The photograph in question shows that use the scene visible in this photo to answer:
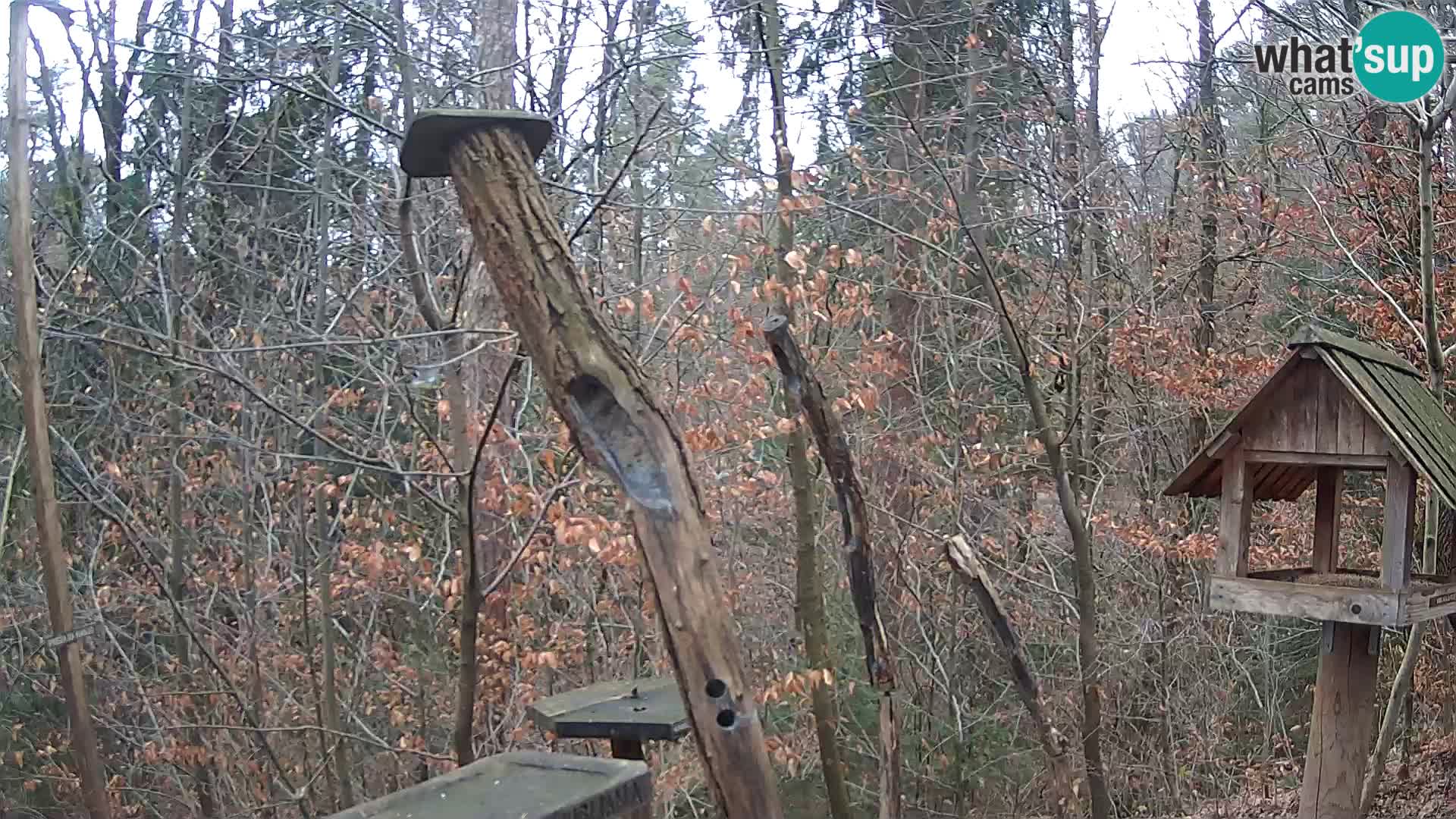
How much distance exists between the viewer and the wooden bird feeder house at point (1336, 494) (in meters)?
3.32

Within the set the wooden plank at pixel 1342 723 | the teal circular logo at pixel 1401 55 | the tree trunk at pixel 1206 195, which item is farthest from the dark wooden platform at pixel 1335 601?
the tree trunk at pixel 1206 195

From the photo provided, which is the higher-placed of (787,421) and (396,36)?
(396,36)

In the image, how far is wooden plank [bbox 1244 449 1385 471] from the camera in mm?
3377

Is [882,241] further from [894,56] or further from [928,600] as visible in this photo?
[928,600]

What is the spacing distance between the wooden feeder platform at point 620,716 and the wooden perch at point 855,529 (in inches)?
30.2

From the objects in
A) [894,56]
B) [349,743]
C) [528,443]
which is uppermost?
[894,56]

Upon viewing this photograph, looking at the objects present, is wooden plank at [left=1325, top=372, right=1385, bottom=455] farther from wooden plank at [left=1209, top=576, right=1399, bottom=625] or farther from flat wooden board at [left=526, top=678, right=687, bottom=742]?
flat wooden board at [left=526, top=678, right=687, bottom=742]

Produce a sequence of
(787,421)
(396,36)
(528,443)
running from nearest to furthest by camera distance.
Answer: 1. (396,36)
2. (787,421)
3. (528,443)

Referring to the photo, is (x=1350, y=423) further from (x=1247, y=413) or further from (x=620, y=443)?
(x=620, y=443)

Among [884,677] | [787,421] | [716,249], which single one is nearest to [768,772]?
[884,677]

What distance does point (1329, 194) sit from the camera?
7648 millimetres

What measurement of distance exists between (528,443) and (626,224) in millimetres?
1331

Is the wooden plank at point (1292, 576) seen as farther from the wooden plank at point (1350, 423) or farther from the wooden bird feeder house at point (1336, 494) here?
the wooden plank at point (1350, 423)

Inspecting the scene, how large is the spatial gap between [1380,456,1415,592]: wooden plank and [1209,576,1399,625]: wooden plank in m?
0.06
